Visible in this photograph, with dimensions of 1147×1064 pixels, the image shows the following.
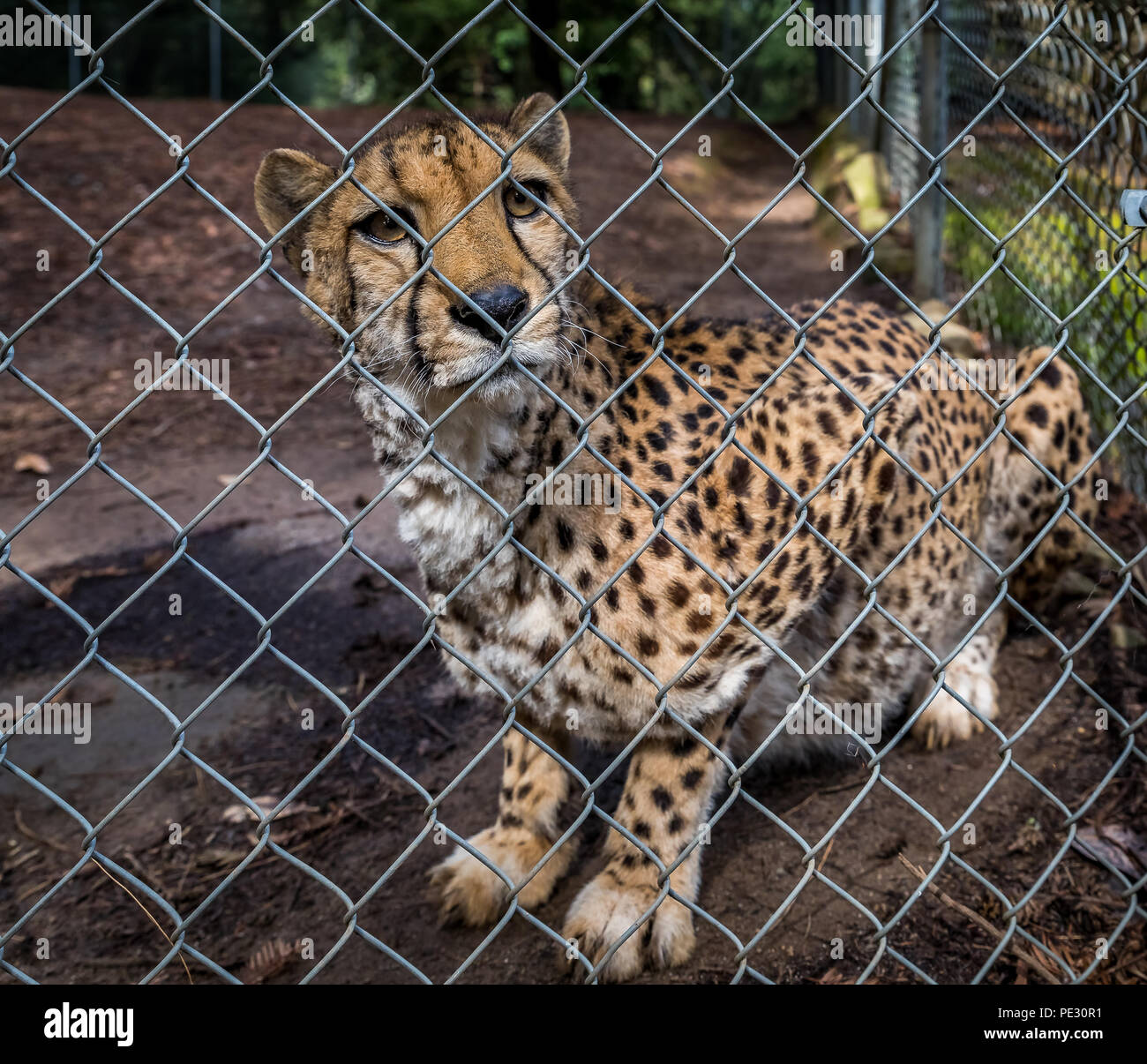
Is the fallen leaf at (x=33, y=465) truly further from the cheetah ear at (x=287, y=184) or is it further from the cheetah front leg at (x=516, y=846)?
the cheetah ear at (x=287, y=184)

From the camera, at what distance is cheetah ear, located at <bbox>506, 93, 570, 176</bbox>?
2277mm

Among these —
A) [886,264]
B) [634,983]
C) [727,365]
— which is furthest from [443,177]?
[886,264]

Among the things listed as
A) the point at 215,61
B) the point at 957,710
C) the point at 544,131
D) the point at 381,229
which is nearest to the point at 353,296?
the point at 381,229

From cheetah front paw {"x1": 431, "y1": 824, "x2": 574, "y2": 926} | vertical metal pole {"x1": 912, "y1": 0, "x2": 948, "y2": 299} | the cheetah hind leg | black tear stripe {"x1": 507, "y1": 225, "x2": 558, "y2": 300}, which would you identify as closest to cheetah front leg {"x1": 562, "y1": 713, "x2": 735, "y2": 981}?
cheetah front paw {"x1": 431, "y1": 824, "x2": 574, "y2": 926}

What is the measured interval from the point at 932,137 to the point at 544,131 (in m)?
3.87

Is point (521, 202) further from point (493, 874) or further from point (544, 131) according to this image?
point (493, 874)

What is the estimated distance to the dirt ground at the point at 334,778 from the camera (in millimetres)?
2459

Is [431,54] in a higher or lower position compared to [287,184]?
lower

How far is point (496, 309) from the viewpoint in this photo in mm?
1768

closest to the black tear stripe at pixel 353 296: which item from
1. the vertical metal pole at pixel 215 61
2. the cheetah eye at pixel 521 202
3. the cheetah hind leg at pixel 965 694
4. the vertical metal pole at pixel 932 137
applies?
the cheetah eye at pixel 521 202

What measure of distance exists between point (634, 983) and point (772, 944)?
0.34 meters

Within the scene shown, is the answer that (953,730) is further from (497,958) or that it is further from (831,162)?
(831,162)

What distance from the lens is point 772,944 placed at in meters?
2.44

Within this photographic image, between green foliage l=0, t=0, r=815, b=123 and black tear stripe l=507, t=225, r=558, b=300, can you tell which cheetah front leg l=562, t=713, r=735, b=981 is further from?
green foliage l=0, t=0, r=815, b=123
